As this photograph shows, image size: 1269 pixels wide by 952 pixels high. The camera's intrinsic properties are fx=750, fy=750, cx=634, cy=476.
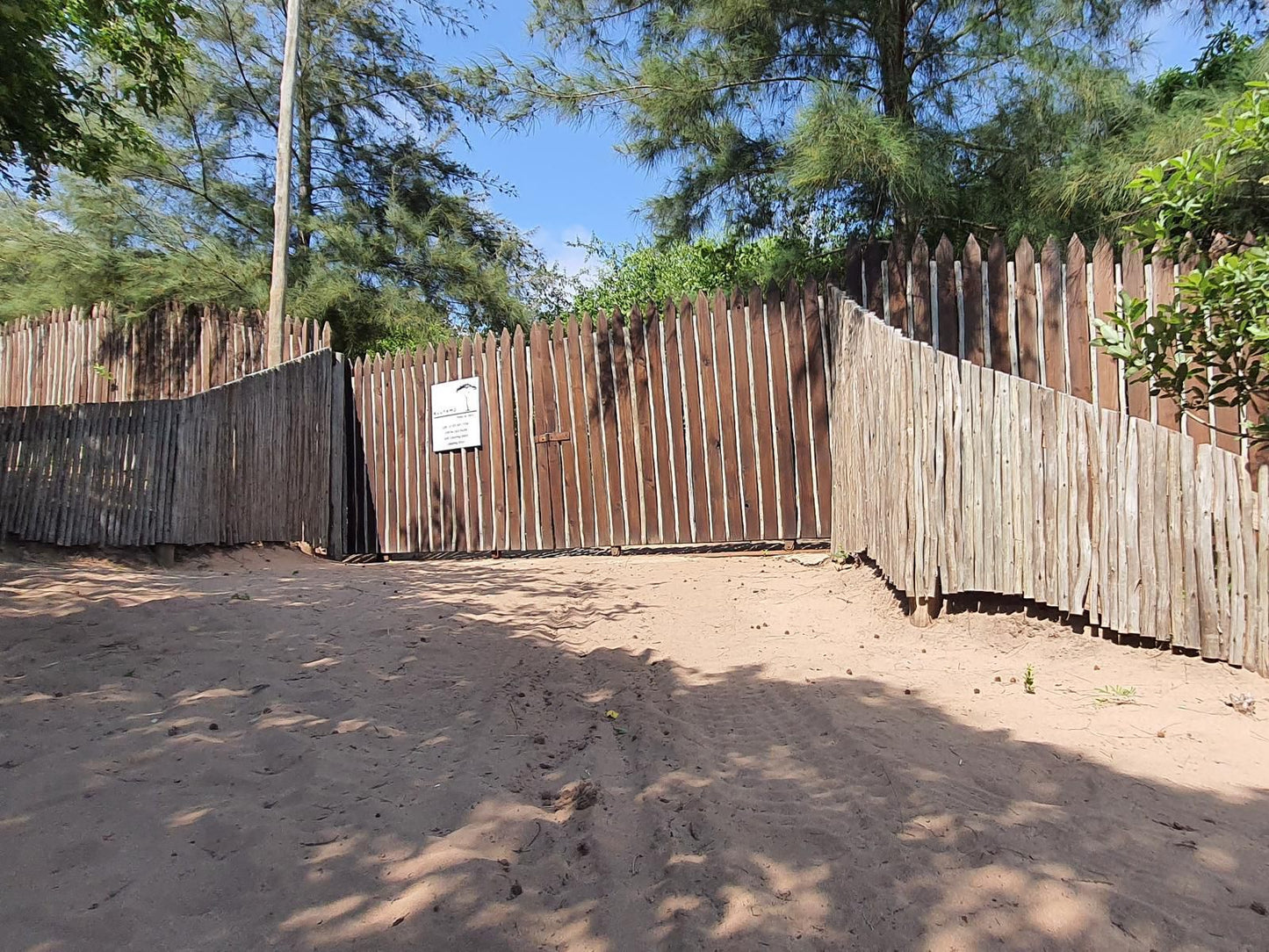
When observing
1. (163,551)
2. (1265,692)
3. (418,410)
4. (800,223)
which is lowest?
(1265,692)

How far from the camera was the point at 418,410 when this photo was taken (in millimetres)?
8570

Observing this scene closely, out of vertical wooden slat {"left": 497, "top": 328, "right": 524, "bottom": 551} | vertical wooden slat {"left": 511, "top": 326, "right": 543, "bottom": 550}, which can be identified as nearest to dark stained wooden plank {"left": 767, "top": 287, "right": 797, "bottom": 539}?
vertical wooden slat {"left": 511, "top": 326, "right": 543, "bottom": 550}

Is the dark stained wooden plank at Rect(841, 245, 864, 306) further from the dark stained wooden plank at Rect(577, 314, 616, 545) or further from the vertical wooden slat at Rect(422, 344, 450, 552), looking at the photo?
the vertical wooden slat at Rect(422, 344, 450, 552)

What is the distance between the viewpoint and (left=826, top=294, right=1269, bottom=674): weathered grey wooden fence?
3428 millimetres

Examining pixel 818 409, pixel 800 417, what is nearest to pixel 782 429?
pixel 800 417

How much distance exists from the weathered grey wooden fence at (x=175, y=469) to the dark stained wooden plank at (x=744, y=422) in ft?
16.6

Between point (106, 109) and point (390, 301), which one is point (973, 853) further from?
point (390, 301)

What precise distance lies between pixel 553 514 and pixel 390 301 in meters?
8.42

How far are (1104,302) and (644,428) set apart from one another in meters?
3.75

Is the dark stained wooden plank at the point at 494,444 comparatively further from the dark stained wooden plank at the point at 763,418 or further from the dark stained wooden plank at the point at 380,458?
the dark stained wooden plank at the point at 763,418

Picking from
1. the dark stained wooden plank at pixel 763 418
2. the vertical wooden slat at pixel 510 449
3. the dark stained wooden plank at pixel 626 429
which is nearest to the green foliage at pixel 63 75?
the vertical wooden slat at pixel 510 449

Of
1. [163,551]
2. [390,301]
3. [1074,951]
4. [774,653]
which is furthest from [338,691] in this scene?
[390,301]

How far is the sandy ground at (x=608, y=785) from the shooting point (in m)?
2.08

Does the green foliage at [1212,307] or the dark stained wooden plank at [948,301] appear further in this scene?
the dark stained wooden plank at [948,301]
